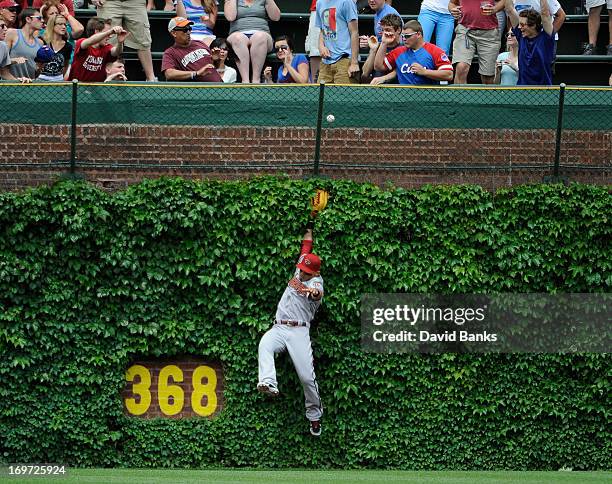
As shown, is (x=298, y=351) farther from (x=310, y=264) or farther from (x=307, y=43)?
(x=307, y=43)

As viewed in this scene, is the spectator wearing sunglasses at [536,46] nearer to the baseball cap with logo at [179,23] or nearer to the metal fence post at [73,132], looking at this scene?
the baseball cap with logo at [179,23]

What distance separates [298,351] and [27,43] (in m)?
5.61

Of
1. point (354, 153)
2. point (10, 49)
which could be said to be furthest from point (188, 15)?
point (354, 153)

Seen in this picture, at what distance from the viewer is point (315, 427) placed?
46.4 ft

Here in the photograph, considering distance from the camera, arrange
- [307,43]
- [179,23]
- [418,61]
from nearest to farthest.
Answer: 1. [418,61]
2. [179,23]
3. [307,43]

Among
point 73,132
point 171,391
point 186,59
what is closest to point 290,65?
point 186,59

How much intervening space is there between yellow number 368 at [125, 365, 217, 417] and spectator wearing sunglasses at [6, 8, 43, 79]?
426cm

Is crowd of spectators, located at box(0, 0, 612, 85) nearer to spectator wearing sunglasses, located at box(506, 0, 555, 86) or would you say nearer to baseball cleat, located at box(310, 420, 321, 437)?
spectator wearing sunglasses, located at box(506, 0, 555, 86)

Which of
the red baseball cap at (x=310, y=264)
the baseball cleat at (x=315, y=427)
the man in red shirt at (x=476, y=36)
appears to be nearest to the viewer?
the red baseball cap at (x=310, y=264)

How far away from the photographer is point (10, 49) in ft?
52.3

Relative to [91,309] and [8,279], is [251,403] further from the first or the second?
[8,279]

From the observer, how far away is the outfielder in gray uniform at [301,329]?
13.9 m

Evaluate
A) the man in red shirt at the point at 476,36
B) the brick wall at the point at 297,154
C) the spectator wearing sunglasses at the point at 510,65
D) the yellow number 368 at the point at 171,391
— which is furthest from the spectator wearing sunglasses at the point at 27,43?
the spectator wearing sunglasses at the point at 510,65

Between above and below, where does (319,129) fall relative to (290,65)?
below
